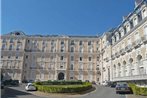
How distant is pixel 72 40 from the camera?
284 feet

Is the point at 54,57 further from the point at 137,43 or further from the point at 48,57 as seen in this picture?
the point at 137,43

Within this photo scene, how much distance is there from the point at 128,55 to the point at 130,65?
9.11 feet

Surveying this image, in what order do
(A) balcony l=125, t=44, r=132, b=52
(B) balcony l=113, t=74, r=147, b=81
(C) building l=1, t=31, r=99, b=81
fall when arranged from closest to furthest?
(B) balcony l=113, t=74, r=147, b=81 < (A) balcony l=125, t=44, r=132, b=52 < (C) building l=1, t=31, r=99, b=81

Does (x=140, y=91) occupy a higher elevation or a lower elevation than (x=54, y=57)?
lower

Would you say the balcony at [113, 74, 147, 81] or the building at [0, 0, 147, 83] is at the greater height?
the building at [0, 0, 147, 83]

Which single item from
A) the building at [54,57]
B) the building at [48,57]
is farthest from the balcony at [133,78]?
the building at [48,57]

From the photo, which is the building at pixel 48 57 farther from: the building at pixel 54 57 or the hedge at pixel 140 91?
the hedge at pixel 140 91

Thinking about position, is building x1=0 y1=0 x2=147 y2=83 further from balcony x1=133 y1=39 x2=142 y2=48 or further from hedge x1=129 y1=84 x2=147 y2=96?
hedge x1=129 y1=84 x2=147 y2=96

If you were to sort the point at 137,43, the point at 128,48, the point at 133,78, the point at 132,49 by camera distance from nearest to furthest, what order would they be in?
the point at 137,43, the point at 133,78, the point at 132,49, the point at 128,48

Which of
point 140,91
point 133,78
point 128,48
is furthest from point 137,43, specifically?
point 140,91

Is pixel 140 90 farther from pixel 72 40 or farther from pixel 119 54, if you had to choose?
pixel 72 40

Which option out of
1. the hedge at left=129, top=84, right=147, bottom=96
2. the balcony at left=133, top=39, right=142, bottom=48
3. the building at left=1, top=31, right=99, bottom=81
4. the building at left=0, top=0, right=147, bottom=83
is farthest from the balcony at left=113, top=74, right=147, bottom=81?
the building at left=1, top=31, right=99, bottom=81

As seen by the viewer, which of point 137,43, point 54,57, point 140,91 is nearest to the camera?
point 140,91

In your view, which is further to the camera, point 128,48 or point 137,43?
point 128,48
